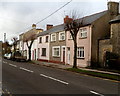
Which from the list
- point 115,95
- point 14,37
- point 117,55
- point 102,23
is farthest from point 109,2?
point 14,37

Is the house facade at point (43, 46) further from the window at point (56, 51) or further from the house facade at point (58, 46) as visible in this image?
the window at point (56, 51)

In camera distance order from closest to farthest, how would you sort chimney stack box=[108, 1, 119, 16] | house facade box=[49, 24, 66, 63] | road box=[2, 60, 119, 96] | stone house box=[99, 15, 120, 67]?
road box=[2, 60, 119, 96]
stone house box=[99, 15, 120, 67]
chimney stack box=[108, 1, 119, 16]
house facade box=[49, 24, 66, 63]

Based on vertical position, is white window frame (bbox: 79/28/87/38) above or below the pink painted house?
above

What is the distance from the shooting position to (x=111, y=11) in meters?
27.4

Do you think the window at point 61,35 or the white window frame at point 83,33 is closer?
the white window frame at point 83,33

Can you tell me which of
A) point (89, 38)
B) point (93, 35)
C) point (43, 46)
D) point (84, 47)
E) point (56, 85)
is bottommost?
point (56, 85)

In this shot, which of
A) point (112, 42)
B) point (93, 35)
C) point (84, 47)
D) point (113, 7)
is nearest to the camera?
point (112, 42)

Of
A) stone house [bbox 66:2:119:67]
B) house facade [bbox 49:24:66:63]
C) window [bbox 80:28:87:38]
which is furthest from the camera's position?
house facade [bbox 49:24:66:63]

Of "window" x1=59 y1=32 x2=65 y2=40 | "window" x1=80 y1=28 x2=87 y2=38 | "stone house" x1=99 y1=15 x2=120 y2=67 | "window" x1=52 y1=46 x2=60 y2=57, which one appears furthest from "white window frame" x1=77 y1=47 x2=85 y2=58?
"window" x1=52 y1=46 x2=60 y2=57

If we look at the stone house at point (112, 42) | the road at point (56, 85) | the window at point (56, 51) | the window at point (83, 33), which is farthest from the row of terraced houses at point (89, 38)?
the road at point (56, 85)

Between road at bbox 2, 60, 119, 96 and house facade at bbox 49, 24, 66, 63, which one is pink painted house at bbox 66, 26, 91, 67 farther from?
road at bbox 2, 60, 119, 96

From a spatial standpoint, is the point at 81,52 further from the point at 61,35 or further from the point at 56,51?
the point at 56,51

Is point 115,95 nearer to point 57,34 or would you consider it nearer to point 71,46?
point 71,46

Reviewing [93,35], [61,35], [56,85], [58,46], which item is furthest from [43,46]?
[56,85]
